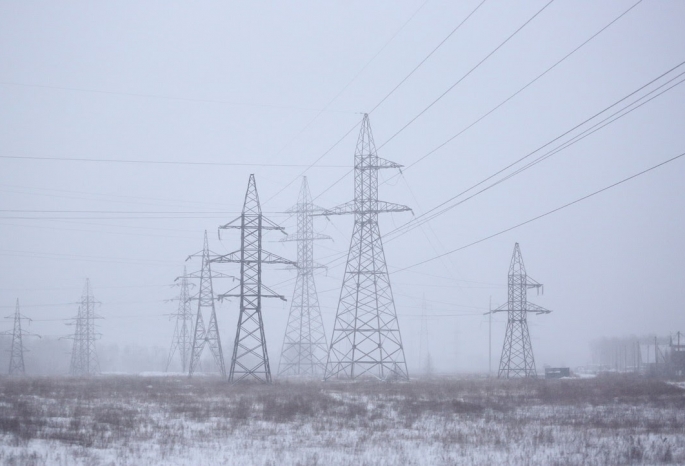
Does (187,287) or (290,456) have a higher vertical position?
(187,287)

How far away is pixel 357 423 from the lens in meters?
20.5

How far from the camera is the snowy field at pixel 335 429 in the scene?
48.0 ft

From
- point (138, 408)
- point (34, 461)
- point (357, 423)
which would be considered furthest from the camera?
point (138, 408)

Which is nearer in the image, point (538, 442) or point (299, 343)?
point (538, 442)

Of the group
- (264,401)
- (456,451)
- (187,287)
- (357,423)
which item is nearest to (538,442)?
(456,451)

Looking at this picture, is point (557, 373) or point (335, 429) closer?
point (335, 429)

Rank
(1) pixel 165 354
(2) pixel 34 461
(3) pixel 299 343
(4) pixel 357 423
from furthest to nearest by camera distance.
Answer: (1) pixel 165 354 < (3) pixel 299 343 < (4) pixel 357 423 < (2) pixel 34 461

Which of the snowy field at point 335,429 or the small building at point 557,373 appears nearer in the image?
the snowy field at point 335,429

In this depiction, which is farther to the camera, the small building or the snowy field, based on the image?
the small building

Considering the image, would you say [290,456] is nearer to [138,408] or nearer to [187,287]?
[138,408]

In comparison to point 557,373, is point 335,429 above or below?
above

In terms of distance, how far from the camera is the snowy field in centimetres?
1462

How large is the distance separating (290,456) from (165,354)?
15753 cm

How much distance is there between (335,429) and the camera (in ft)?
63.4
